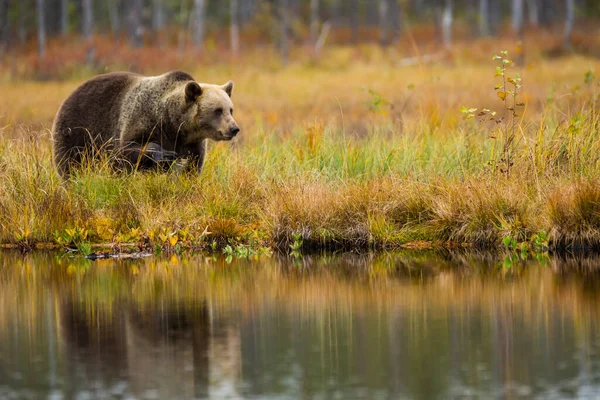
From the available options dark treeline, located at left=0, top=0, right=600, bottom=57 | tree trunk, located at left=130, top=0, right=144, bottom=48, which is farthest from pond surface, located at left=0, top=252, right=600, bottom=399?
tree trunk, located at left=130, top=0, right=144, bottom=48

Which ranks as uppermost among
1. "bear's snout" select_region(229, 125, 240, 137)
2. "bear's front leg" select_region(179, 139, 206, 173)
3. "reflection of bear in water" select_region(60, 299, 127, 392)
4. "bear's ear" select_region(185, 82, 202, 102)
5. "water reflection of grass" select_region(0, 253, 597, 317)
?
"bear's ear" select_region(185, 82, 202, 102)

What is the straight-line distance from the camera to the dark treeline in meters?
44.0

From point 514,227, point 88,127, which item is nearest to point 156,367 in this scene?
point 514,227

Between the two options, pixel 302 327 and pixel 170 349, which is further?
pixel 302 327

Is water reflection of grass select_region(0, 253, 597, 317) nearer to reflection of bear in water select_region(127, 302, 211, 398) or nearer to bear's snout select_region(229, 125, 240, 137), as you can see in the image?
reflection of bear in water select_region(127, 302, 211, 398)

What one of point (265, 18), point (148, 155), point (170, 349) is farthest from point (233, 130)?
point (265, 18)

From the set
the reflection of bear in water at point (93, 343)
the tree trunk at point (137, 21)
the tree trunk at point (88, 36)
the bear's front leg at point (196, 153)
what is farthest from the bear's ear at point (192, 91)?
the tree trunk at point (137, 21)

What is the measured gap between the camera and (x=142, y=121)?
39.0 ft

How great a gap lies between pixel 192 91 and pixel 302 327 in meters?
5.16

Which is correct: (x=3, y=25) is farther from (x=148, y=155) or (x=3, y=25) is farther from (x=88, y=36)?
(x=148, y=155)

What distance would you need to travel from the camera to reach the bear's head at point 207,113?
11594 millimetres

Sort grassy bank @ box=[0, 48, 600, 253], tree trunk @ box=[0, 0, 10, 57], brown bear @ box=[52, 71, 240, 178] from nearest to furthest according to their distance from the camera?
grassy bank @ box=[0, 48, 600, 253] → brown bear @ box=[52, 71, 240, 178] → tree trunk @ box=[0, 0, 10, 57]

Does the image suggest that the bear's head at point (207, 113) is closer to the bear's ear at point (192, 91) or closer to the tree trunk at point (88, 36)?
the bear's ear at point (192, 91)

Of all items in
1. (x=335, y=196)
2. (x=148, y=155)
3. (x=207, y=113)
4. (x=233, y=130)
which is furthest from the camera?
(x=148, y=155)
